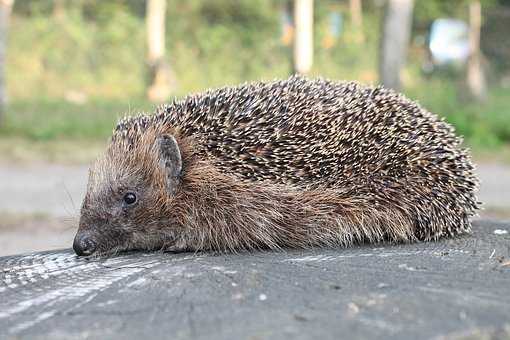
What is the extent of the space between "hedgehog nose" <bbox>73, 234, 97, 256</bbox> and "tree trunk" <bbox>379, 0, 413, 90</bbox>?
10075 mm

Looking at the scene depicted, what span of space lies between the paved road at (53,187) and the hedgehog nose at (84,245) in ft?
15.9

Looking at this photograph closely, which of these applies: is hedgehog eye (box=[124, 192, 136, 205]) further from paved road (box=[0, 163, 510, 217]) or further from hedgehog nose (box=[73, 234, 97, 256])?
paved road (box=[0, 163, 510, 217])

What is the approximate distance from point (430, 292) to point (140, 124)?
198 cm

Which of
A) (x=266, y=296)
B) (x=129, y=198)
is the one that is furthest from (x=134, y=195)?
(x=266, y=296)

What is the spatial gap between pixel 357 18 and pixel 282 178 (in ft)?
89.4

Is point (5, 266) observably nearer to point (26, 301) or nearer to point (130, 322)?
point (26, 301)

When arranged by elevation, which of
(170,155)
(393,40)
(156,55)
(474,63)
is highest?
(156,55)

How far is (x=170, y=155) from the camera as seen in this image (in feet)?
11.1

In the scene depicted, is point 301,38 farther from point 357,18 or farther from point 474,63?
point 357,18

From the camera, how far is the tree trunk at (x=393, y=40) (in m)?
12.6

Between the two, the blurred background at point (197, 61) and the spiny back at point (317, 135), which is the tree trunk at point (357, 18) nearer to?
the blurred background at point (197, 61)

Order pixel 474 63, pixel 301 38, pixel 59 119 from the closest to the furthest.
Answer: pixel 59 119 → pixel 301 38 → pixel 474 63

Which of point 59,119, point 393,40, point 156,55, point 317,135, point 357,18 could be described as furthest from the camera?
point 357,18

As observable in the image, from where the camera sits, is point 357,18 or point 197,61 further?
point 357,18
